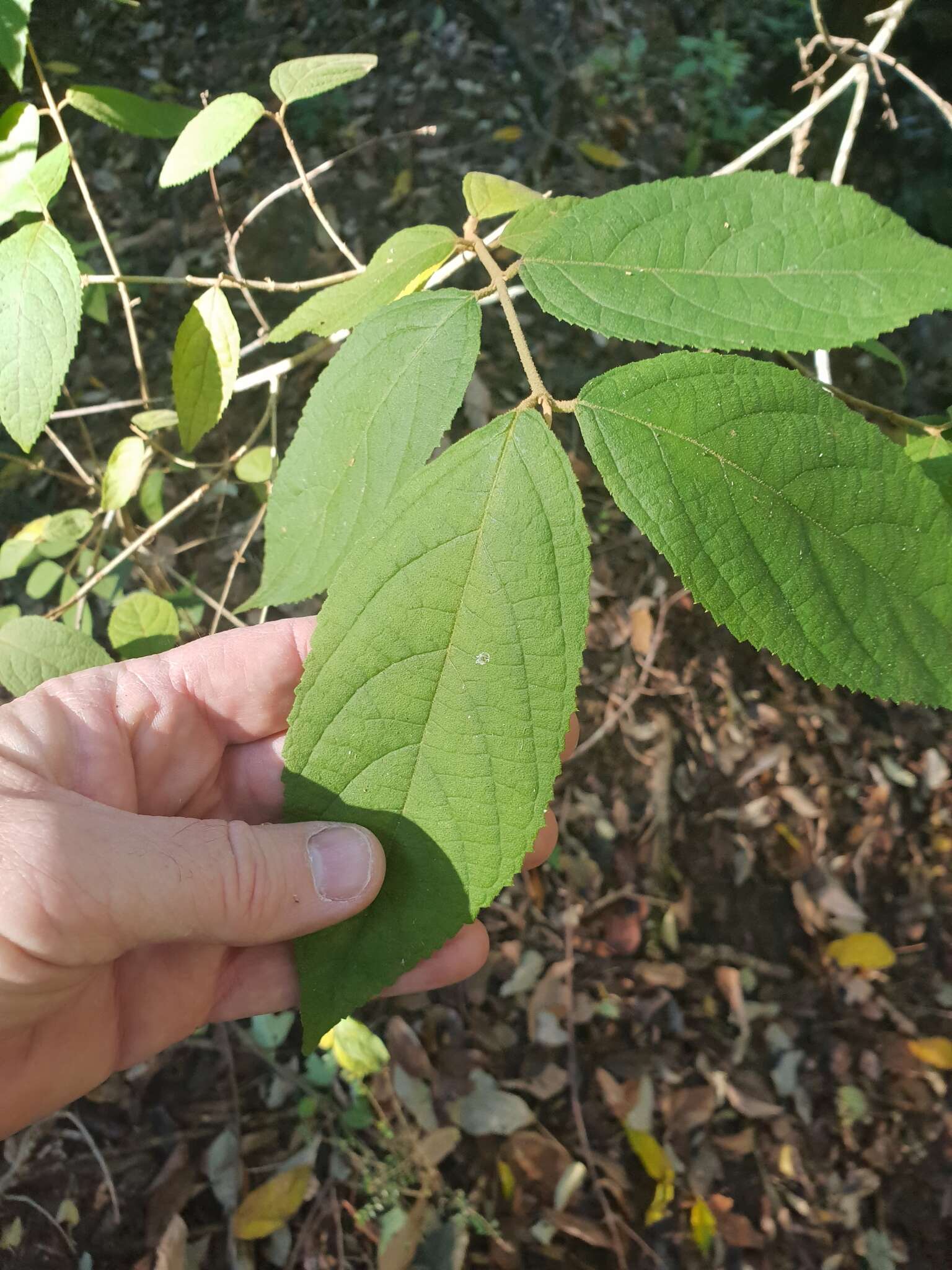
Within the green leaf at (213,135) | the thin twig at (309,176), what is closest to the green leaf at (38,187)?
the green leaf at (213,135)

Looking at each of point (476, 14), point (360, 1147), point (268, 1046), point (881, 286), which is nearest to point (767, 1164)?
point (360, 1147)

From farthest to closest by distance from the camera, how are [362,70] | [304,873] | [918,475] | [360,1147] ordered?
[360,1147]
[362,70]
[304,873]
[918,475]

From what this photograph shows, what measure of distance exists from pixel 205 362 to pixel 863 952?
84.7 inches

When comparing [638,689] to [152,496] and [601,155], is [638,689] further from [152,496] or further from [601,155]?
[601,155]

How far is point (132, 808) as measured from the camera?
50.4 inches

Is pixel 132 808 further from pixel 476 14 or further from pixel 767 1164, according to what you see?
pixel 476 14

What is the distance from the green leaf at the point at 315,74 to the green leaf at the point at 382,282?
14.5 inches

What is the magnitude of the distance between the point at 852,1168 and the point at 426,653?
210 centimetres

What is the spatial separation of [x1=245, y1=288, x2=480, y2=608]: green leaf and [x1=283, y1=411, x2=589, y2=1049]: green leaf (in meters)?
0.11

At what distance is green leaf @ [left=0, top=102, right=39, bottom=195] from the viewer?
117 centimetres

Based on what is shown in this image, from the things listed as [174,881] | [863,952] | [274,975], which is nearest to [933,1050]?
[863,952]

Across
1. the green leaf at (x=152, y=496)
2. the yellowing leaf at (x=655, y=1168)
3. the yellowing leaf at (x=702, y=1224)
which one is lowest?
the yellowing leaf at (x=702, y=1224)

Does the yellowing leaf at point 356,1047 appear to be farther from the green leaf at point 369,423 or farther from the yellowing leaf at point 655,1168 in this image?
the green leaf at point 369,423

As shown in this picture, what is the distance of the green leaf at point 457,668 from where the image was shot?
76 centimetres
